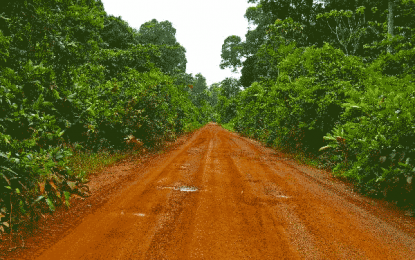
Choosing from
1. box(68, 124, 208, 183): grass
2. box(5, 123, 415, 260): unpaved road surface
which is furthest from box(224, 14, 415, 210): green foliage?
box(68, 124, 208, 183): grass

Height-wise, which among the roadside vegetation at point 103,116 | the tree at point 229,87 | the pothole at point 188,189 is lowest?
the pothole at point 188,189

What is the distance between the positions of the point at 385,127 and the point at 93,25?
23.6 ft

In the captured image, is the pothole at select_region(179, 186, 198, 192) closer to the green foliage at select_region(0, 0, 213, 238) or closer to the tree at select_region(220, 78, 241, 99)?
the green foliage at select_region(0, 0, 213, 238)

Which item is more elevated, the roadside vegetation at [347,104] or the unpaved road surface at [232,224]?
the roadside vegetation at [347,104]

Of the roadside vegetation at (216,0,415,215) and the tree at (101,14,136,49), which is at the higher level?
the tree at (101,14,136,49)

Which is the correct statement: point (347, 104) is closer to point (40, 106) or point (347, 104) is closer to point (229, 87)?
point (40, 106)

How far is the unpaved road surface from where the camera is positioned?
3188 millimetres

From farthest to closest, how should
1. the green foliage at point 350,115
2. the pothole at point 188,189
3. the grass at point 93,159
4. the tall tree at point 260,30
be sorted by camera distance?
Answer: the tall tree at point 260,30 < the grass at point 93,159 < the pothole at point 188,189 < the green foliage at point 350,115

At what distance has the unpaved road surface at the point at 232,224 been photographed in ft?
10.5

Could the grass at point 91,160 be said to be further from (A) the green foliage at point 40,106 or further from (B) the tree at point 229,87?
(B) the tree at point 229,87

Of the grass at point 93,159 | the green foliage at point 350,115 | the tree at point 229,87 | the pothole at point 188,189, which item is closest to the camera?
the green foliage at point 350,115

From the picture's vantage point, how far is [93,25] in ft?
22.9

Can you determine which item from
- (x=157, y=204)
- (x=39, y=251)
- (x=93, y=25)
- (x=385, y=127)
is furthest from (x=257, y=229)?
(x=93, y=25)

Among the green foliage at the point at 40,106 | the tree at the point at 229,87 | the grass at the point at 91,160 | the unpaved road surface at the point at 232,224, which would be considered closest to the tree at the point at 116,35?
the grass at the point at 91,160
